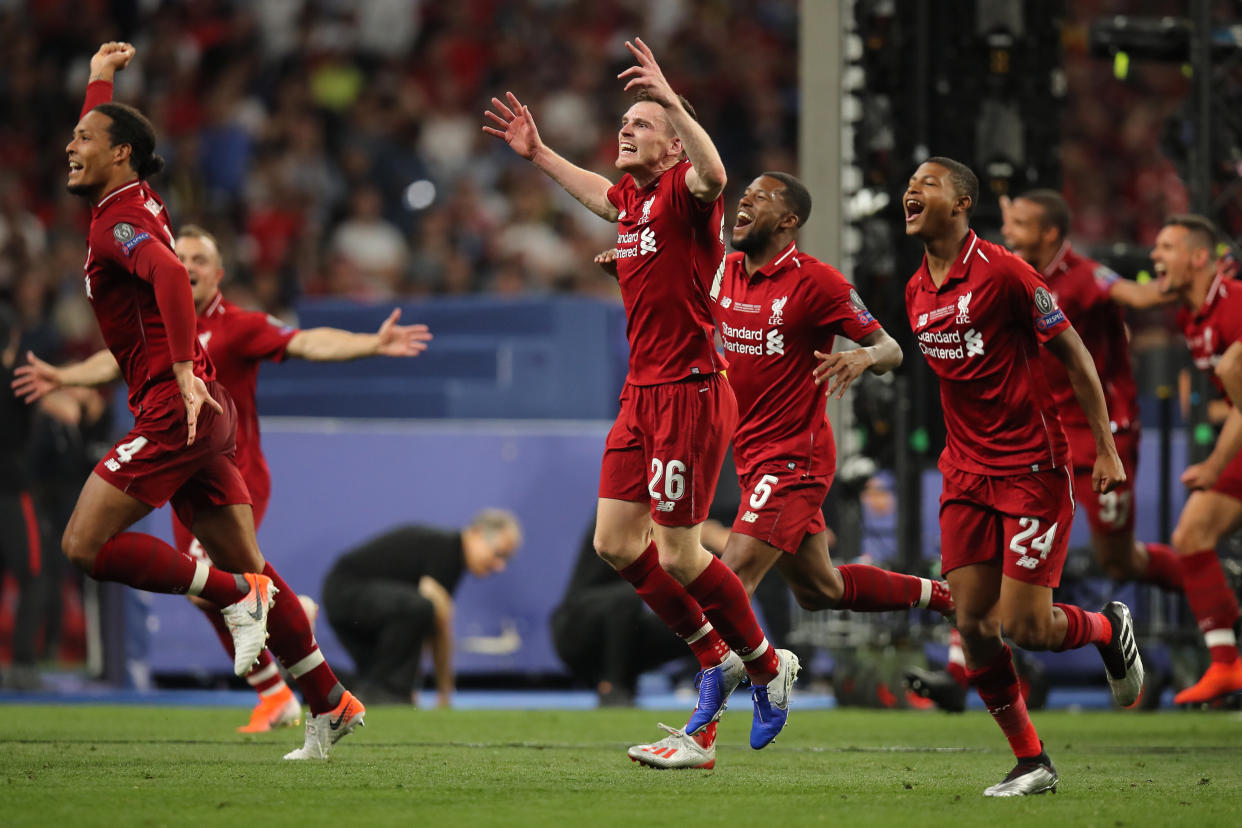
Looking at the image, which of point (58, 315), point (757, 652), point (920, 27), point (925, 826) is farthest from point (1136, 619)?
point (58, 315)

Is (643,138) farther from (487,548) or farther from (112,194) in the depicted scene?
(487,548)

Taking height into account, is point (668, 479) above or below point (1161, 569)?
above

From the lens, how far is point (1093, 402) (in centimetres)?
628

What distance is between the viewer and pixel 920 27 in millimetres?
11430

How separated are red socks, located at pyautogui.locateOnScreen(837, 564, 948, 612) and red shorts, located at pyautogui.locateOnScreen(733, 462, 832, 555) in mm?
543

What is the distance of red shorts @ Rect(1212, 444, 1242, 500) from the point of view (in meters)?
9.64

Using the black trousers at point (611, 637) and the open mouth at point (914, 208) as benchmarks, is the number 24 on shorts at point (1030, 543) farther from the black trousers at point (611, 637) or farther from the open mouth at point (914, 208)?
the black trousers at point (611, 637)

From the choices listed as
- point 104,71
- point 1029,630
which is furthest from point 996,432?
point 104,71

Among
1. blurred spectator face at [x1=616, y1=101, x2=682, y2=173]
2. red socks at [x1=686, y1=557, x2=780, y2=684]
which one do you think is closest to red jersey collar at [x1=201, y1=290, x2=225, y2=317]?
blurred spectator face at [x1=616, y1=101, x2=682, y2=173]

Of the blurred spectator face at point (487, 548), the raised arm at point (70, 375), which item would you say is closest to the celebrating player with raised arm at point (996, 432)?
the raised arm at point (70, 375)

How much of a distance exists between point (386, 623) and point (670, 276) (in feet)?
17.1

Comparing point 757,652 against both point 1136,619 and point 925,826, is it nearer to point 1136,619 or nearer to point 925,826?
point 925,826

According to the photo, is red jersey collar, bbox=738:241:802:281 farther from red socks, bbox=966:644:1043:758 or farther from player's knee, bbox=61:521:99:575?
player's knee, bbox=61:521:99:575

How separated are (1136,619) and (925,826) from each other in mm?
7974
